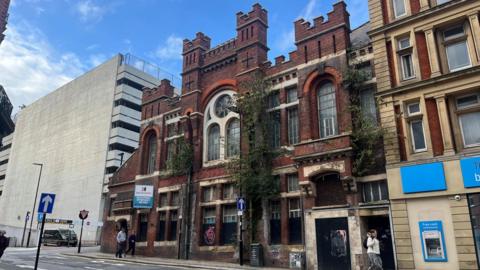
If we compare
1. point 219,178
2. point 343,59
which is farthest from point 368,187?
point 219,178

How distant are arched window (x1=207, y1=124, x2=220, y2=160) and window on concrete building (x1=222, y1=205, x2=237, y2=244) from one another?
3721mm

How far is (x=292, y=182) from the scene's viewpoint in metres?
21.7

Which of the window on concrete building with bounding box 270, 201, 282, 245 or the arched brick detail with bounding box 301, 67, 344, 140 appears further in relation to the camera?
the window on concrete building with bounding box 270, 201, 282, 245

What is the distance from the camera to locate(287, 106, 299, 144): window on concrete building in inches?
896

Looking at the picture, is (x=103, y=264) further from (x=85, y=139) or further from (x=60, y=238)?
(x=85, y=139)

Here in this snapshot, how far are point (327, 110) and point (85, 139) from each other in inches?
1948

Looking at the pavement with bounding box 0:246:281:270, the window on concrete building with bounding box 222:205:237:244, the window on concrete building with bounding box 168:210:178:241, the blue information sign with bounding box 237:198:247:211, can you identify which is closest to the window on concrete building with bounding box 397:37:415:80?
the blue information sign with bounding box 237:198:247:211

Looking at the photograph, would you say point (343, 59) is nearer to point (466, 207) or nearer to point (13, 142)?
point (466, 207)

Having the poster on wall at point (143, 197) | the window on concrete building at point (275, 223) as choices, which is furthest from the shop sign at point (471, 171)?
the poster on wall at point (143, 197)

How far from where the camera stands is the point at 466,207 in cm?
1488

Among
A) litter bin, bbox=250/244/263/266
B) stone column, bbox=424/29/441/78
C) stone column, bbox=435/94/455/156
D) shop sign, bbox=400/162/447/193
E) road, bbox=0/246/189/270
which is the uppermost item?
stone column, bbox=424/29/441/78

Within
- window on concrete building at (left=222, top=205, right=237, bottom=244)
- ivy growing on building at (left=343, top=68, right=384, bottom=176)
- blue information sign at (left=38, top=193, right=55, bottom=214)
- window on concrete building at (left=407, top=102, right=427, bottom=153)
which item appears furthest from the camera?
window on concrete building at (left=222, top=205, right=237, bottom=244)

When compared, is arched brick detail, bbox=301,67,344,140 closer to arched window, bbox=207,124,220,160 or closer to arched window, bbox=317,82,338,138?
arched window, bbox=317,82,338,138

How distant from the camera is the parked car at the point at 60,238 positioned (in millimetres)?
44688
